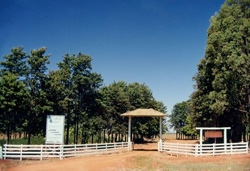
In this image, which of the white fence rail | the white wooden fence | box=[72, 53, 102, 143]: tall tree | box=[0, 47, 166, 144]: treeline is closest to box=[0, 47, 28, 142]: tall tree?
box=[0, 47, 166, 144]: treeline

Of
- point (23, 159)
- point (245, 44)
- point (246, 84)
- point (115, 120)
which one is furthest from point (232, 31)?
point (115, 120)

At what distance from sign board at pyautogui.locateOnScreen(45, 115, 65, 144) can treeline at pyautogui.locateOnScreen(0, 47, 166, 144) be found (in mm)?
6245

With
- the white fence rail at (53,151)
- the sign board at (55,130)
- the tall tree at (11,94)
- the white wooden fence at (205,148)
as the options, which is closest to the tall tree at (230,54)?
the white wooden fence at (205,148)

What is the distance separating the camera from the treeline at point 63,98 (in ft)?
99.4

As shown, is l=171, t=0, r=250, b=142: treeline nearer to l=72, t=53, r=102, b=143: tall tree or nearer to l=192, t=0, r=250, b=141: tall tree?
l=192, t=0, r=250, b=141: tall tree

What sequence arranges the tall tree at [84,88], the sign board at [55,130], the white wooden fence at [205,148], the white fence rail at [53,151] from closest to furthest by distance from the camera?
1. the white fence rail at [53,151]
2. the sign board at [55,130]
3. the white wooden fence at [205,148]
4. the tall tree at [84,88]

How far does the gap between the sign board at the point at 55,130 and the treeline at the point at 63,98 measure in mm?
6245

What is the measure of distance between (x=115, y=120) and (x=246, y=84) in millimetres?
28578

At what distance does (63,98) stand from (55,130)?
15.9 m

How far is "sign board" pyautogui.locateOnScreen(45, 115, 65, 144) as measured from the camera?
23.2 metres

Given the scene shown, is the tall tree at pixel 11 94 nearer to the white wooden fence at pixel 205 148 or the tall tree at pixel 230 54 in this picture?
the white wooden fence at pixel 205 148

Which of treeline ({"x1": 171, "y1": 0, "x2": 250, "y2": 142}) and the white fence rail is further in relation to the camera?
treeline ({"x1": 171, "y1": 0, "x2": 250, "y2": 142})

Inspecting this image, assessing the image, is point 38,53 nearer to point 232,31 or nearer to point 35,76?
point 35,76

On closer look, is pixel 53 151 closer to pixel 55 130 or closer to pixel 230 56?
pixel 55 130
